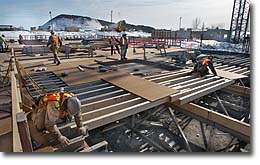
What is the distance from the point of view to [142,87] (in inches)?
173

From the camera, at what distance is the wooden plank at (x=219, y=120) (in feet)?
11.0

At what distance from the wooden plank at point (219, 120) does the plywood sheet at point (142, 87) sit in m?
0.42

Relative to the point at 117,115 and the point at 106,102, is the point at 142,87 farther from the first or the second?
the point at 117,115

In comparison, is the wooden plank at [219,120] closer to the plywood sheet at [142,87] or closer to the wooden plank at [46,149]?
the plywood sheet at [142,87]

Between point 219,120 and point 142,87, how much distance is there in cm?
169

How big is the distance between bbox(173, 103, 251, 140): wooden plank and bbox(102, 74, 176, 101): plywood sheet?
42 cm

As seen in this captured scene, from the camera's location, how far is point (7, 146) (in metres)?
2.55

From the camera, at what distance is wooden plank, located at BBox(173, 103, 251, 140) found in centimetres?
336

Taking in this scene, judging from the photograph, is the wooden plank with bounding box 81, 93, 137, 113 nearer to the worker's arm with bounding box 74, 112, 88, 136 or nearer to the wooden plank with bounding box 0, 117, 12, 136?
the worker's arm with bounding box 74, 112, 88, 136

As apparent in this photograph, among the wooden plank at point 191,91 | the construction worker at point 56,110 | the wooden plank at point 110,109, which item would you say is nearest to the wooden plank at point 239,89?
the wooden plank at point 191,91

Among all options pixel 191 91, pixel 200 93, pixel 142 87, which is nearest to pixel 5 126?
pixel 142 87
